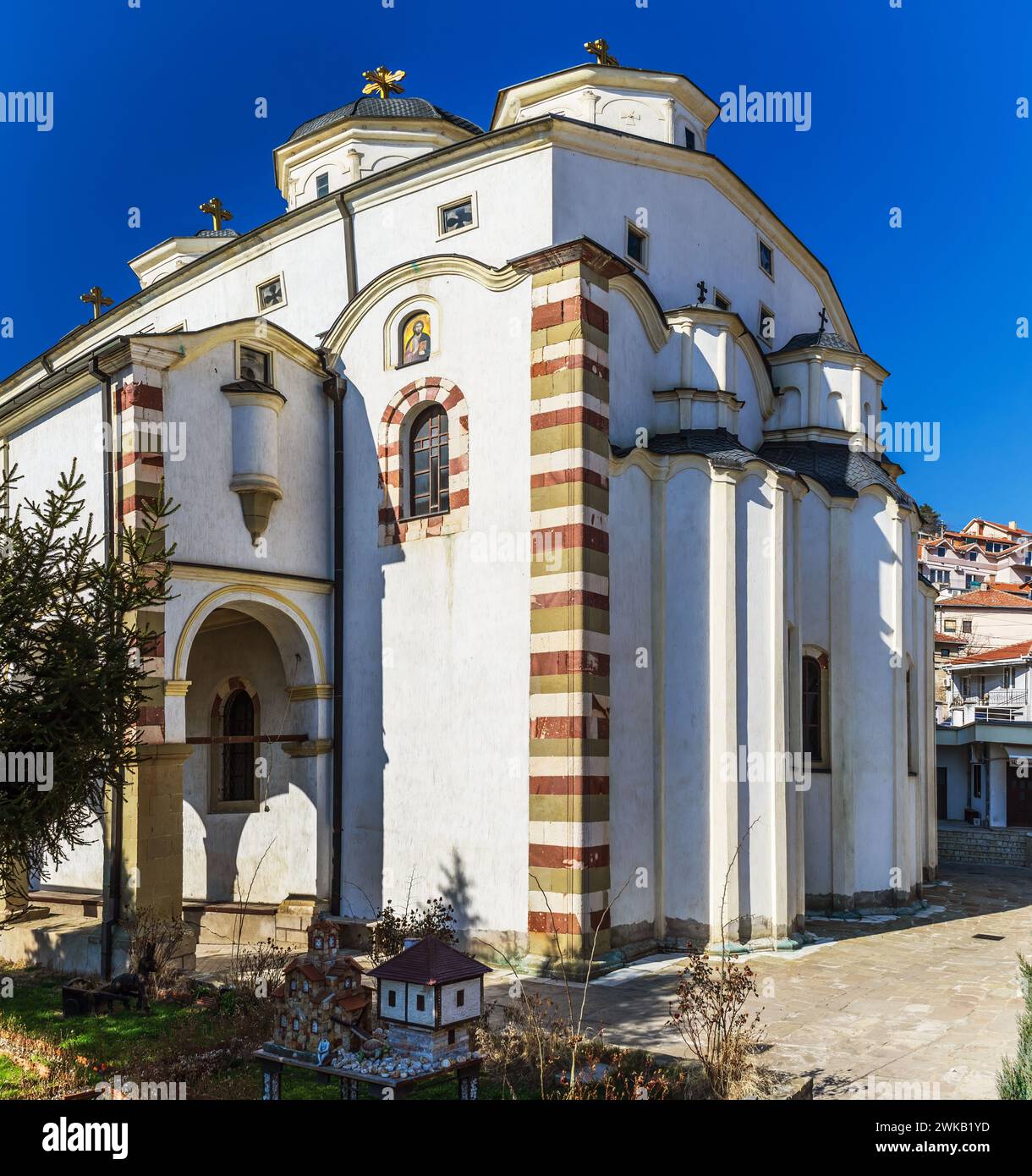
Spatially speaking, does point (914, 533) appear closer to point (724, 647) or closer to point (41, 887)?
point (724, 647)

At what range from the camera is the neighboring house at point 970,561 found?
240 feet

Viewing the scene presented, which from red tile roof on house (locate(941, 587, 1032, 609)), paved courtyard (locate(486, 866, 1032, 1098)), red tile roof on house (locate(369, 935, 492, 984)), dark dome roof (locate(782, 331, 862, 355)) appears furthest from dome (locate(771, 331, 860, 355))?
red tile roof on house (locate(941, 587, 1032, 609))

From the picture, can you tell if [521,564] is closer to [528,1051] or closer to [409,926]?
[409,926]

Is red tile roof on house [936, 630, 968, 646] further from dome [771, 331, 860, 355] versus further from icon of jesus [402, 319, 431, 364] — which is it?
icon of jesus [402, 319, 431, 364]

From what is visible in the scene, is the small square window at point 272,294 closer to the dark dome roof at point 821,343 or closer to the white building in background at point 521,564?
the white building in background at point 521,564

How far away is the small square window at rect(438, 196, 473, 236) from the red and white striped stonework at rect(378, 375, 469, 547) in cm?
259

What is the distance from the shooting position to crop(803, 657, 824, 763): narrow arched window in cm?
1691

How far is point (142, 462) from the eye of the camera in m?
13.4

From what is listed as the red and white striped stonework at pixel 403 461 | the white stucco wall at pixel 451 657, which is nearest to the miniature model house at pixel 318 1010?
the white stucco wall at pixel 451 657

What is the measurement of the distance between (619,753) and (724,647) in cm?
202

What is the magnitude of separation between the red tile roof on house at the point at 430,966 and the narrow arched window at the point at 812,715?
411 inches

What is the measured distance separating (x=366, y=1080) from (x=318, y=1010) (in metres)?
0.83

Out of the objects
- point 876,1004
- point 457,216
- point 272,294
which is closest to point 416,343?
point 457,216

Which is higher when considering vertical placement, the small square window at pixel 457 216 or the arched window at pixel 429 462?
the small square window at pixel 457 216
